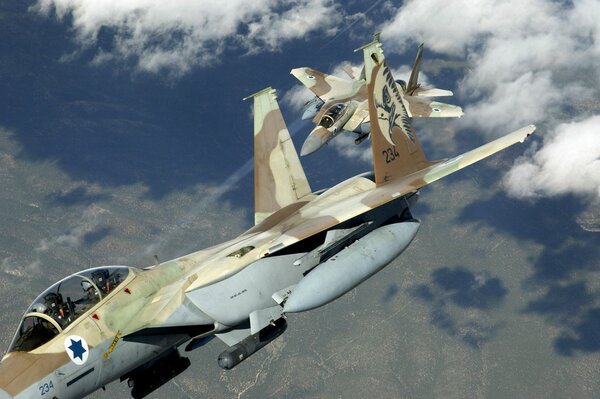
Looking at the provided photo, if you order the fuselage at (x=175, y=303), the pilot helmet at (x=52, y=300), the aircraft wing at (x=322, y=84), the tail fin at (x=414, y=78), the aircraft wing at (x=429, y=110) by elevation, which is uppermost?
the pilot helmet at (x=52, y=300)

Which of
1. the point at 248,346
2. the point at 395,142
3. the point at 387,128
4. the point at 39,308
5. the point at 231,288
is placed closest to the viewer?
the point at 39,308

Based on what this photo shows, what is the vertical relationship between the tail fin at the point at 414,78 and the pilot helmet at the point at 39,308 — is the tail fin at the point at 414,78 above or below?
below

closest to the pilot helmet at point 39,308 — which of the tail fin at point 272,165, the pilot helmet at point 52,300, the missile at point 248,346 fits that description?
the pilot helmet at point 52,300

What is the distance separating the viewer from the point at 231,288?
78.2 feet

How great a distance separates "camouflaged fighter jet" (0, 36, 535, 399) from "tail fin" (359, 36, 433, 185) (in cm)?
5

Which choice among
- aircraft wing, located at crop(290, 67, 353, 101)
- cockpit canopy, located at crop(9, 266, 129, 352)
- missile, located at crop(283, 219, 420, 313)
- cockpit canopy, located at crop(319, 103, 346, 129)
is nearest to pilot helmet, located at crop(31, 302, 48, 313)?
cockpit canopy, located at crop(9, 266, 129, 352)

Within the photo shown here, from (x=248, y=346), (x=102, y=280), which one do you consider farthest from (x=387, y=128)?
(x=102, y=280)

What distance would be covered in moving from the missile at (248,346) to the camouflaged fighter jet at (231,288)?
0.14ft

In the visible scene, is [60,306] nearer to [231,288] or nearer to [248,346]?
[231,288]

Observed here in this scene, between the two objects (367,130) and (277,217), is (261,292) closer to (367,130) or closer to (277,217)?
(277,217)

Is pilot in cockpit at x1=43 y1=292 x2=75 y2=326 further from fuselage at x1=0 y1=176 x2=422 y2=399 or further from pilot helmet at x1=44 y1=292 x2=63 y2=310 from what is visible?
fuselage at x1=0 y1=176 x2=422 y2=399

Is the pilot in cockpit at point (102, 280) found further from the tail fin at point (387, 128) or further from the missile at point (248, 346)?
the tail fin at point (387, 128)

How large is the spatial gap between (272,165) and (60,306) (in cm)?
1367

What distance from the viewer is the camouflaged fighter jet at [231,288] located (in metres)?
21.0
